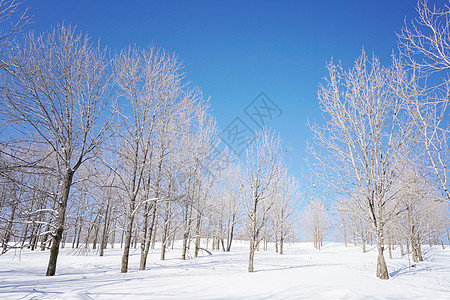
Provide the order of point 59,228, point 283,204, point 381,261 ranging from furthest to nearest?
point 283,204 < point 381,261 < point 59,228

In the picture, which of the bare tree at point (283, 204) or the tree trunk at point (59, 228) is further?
the bare tree at point (283, 204)

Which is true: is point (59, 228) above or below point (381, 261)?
above

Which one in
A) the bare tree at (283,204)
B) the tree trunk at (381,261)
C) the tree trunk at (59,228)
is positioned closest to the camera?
the tree trunk at (59,228)

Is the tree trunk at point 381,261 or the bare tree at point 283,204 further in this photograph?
the bare tree at point 283,204

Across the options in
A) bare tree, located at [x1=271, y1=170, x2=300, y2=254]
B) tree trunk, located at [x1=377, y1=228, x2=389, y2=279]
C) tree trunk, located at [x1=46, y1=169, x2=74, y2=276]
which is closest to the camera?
tree trunk, located at [x1=46, y1=169, x2=74, y2=276]

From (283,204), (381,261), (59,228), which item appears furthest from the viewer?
(283,204)

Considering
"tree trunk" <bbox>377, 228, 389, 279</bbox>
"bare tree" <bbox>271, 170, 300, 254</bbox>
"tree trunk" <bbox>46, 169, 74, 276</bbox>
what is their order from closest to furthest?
"tree trunk" <bbox>46, 169, 74, 276</bbox>
"tree trunk" <bbox>377, 228, 389, 279</bbox>
"bare tree" <bbox>271, 170, 300, 254</bbox>

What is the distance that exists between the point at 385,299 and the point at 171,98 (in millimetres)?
10331

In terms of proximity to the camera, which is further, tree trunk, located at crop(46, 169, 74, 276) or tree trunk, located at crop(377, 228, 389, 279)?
tree trunk, located at crop(377, 228, 389, 279)

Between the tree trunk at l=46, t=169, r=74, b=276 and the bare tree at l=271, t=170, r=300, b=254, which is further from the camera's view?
the bare tree at l=271, t=170, r=300, b=254

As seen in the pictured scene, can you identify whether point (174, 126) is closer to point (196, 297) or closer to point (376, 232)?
point (196, 297)

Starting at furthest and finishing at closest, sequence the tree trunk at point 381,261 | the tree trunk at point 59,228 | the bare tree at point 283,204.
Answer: the bare tree at point 283,204 → the tree trunk at point 381,261 → the tree trunk at point 59,228

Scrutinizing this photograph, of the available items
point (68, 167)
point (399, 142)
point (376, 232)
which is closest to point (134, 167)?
point (68, 167)

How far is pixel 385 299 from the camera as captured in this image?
487cm
